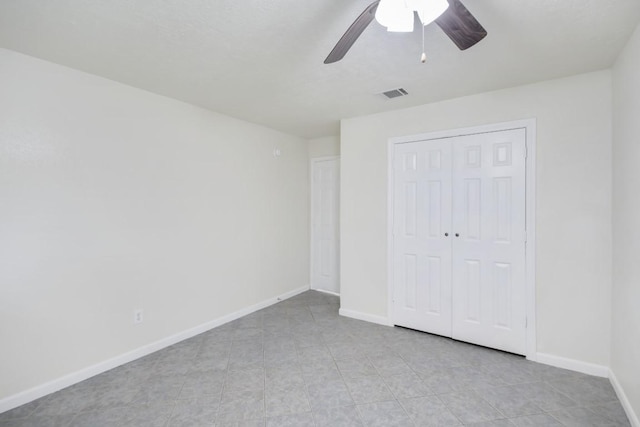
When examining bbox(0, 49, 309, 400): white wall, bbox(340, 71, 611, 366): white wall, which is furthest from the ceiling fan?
bbox(0, 49, 309, 400): white wall

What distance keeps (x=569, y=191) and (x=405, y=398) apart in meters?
2.15

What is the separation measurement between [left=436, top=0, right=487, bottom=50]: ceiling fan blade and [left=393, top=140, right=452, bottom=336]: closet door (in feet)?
5.67

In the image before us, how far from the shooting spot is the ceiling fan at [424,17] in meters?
1.29

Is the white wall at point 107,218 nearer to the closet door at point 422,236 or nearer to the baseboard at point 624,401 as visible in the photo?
the closet door at point 422,236

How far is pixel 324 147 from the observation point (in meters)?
4.75

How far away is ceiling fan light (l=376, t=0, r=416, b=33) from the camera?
1.34 meters

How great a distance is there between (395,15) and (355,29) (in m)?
0.19

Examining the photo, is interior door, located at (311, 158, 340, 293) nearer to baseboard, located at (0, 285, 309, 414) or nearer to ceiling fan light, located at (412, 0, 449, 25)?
baseboard, located at (0, 285, 309, 414)

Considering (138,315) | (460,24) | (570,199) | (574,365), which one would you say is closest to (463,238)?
(570,199)

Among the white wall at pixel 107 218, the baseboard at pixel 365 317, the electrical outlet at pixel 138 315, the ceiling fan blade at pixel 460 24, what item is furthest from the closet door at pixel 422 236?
the electrical outlet at pixel 138 315

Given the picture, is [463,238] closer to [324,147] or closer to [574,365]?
[574,365]

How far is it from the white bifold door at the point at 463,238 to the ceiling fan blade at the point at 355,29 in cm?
194

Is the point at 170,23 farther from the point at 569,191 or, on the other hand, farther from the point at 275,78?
the point at 569,191

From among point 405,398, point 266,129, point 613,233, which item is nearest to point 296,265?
point 266,129
